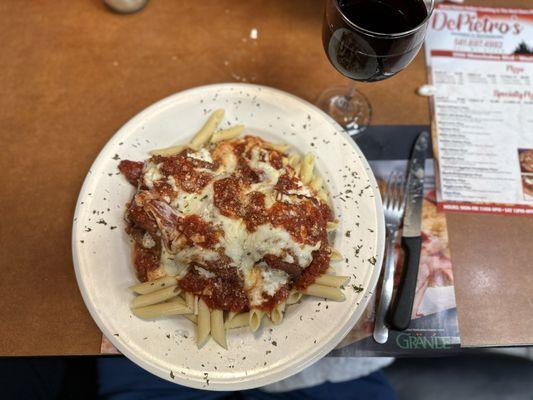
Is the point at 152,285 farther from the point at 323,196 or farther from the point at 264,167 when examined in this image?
the point at 323,196

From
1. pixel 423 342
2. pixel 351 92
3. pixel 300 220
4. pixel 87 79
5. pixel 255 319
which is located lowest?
pixel 423 342

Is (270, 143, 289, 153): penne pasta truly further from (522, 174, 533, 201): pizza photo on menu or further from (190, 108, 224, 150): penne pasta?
(522, 174, 533, 201): pizza photo on menu

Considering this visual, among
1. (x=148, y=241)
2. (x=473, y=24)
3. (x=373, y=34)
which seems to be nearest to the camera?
(x=373, y=34)

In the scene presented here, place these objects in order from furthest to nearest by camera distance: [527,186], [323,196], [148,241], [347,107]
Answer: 1. [347,107]
2. [527,186]
3. [323,196]
4. [148,241]

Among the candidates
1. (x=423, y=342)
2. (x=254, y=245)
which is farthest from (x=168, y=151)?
(x=423, y=342)

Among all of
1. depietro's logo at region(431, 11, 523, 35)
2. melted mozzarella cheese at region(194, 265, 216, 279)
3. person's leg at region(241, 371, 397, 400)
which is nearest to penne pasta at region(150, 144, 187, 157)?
melted mozzarella cheese at region(194, 265, 216, 279)

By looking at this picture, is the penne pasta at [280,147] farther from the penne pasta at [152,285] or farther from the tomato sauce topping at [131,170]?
the penne pasta at [152,285]

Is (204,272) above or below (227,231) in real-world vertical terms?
below
